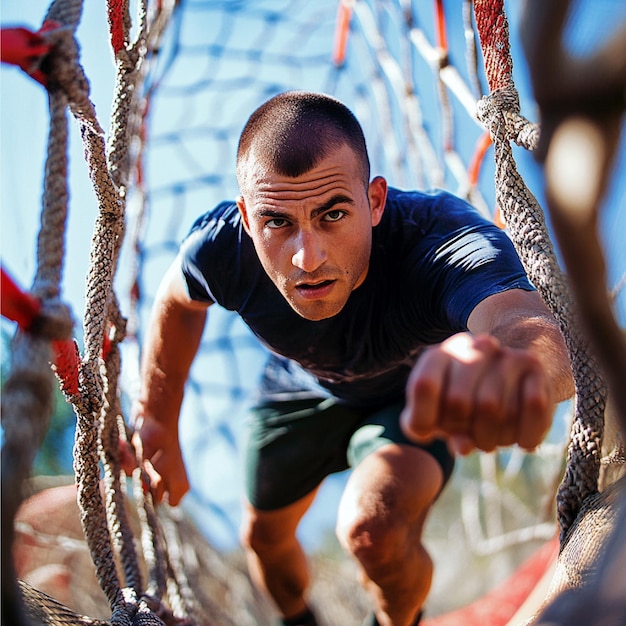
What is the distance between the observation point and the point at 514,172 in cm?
100

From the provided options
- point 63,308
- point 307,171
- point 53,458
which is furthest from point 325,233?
point 53,458

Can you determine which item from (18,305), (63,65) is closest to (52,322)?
(18,305)

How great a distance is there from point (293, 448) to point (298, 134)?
83cm

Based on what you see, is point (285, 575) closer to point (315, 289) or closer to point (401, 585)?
point (401, 585)

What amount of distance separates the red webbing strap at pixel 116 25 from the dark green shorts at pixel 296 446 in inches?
34.1

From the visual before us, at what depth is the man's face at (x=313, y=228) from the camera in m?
1.13

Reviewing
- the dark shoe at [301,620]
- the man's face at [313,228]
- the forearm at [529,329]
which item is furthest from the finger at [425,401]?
the dark shoe at [301,620]

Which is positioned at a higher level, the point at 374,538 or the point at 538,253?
the point at 538,253

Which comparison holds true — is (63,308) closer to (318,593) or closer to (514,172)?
(514,172)

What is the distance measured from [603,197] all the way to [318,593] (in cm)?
310

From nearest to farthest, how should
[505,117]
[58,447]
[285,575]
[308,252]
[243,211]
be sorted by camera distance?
1. [505,117]
2. [308,252]
3. [243,211]
4. [285,575]
5. [58,447]

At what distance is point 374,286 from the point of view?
1.33 m

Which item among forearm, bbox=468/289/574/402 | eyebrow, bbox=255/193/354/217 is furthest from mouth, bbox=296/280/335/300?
forearm, bbox=468/289/574/402

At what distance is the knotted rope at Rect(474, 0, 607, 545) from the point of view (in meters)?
0.88
